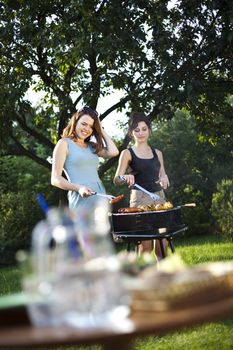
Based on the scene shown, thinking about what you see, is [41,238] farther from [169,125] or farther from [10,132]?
[169,125]

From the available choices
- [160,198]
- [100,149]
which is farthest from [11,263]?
[100,149]

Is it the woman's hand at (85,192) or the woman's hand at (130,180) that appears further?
the woman's hand at (130,180)

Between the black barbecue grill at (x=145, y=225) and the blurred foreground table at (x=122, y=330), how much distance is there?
3.22 metres

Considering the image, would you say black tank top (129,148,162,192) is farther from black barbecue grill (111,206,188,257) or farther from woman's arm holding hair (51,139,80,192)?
woman's arm holding hair (51,139,80,192)

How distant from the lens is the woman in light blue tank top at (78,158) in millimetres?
4153

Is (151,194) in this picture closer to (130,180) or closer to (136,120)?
(130,180)

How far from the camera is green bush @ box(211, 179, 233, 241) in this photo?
11086 millimetres

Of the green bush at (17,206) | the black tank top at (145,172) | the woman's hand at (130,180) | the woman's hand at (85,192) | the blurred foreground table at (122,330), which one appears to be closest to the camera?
the blurred foreground table at (122,330)

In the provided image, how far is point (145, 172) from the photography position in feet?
16.7

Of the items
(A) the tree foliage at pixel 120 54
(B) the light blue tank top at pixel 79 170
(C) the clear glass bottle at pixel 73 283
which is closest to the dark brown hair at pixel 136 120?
(B) the light blue tank top at pixel 79 170

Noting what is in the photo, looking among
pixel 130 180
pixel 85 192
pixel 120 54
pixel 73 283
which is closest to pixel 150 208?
pixel 130 180

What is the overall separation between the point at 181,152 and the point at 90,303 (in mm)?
13602

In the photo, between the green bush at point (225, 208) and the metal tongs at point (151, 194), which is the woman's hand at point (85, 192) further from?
the green bush at point (225, 208)

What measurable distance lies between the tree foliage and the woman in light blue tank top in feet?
11.0
